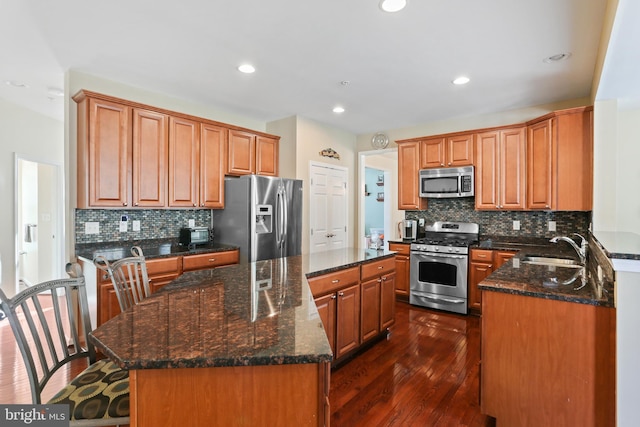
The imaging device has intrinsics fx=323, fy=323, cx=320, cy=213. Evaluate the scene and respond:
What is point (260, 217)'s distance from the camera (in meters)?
3.79

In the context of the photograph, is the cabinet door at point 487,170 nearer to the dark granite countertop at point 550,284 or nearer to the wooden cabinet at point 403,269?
the wooden cabinet at point 403,269

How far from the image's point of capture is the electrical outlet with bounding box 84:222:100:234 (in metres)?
3.16

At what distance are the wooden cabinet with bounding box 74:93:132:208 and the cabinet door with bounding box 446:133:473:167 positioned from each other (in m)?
3.84

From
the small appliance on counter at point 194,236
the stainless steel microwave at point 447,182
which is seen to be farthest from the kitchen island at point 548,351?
the small appliance on counter at point 194,236

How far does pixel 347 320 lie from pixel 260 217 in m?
1.72

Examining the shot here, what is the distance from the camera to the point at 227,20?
2.22 metres

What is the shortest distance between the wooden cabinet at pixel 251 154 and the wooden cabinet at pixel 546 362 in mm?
3208

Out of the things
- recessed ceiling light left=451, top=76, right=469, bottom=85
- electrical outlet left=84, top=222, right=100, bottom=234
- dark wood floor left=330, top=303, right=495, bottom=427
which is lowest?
dark wood floor left=330, top=303, right=495, bottom=427

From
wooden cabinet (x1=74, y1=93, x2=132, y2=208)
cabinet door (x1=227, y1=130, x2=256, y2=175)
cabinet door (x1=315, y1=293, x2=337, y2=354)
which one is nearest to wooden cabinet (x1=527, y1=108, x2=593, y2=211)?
cabinet door (x1=315, y1=293, x2=337, y2=354)

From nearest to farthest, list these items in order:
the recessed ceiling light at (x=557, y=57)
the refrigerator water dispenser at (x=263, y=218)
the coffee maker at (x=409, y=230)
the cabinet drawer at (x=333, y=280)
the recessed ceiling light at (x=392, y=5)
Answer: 1. the recessed ceiling light at (x=392, y=5)
2. the cabinet drawer at (x=333, y=280)
3. the recessed ceiling light at (x=557, y=57)
4. the refrigerator water dispenser at (x=263, y=218)
5. the coffee maker at (x=409, y=230)

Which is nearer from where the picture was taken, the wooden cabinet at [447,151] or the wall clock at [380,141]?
the wooden cabinet at [447,151]

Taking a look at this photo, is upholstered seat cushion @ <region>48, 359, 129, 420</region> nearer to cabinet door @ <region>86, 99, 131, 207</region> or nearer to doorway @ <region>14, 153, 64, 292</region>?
cabinet door @ <region>86, 99, 131, 207</region>

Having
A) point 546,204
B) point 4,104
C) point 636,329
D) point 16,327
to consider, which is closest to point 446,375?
point 636,329

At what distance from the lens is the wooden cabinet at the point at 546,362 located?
1544 mm
